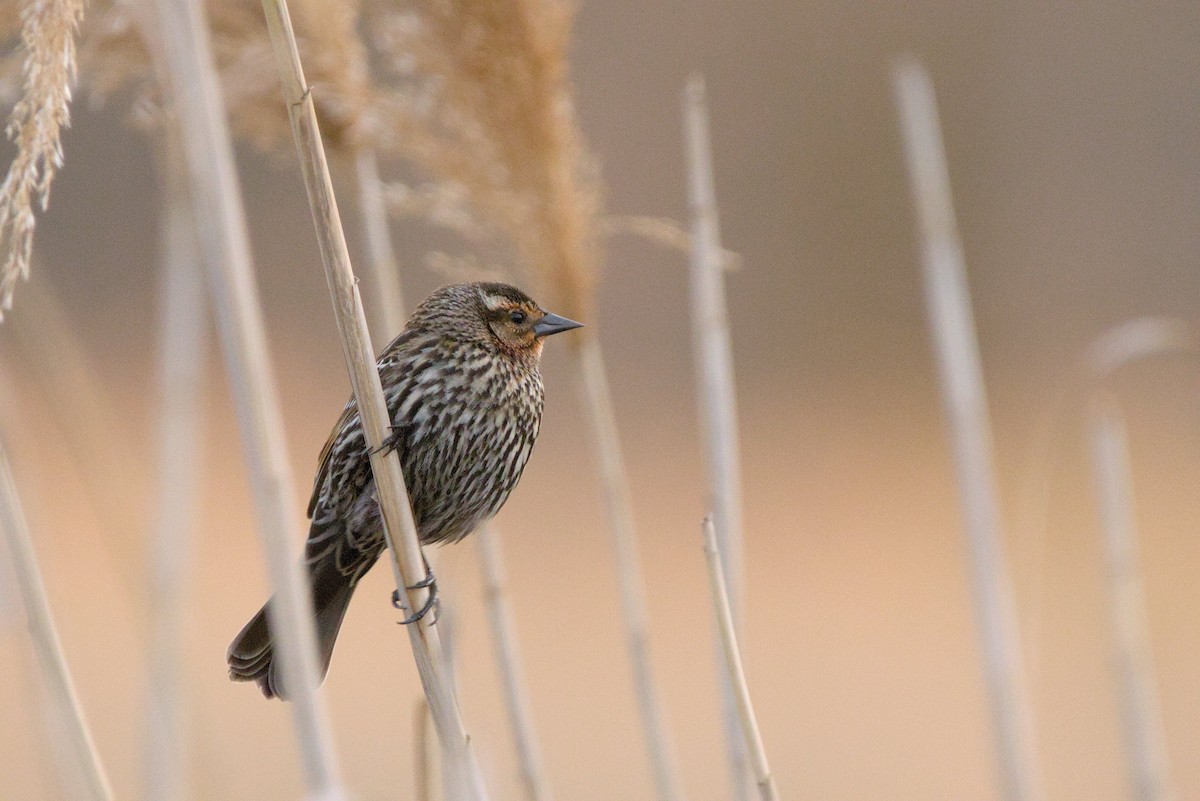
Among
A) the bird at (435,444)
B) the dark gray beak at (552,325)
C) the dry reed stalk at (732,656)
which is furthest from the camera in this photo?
the dark gray beak at (552,325)

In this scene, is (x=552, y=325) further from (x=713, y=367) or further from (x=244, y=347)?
(x=244, y=347)

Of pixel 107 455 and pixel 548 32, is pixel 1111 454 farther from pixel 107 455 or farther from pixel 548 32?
pixel 107 455

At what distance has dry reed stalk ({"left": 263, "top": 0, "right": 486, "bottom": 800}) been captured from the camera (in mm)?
1390

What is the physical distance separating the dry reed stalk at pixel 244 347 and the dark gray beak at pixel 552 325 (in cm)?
83

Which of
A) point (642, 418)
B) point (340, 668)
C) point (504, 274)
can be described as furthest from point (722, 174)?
point (504, 274)

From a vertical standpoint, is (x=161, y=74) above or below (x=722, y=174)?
below

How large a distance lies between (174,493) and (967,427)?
1.11 meters

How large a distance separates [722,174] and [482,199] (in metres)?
6.32

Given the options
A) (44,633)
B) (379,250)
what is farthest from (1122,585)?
(44,633)

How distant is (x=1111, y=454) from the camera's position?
219 centimetres

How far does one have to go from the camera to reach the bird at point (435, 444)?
2.02 m

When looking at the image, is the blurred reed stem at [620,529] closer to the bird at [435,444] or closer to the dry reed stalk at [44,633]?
the bird at [435,444]

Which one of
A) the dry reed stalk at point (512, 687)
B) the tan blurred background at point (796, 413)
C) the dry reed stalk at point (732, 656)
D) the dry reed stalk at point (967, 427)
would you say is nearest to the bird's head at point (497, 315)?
the dry reed stalk at point (512, 687)

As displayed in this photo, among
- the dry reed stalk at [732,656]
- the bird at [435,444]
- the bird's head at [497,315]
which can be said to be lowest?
the dry reed stalk at [732,656]
